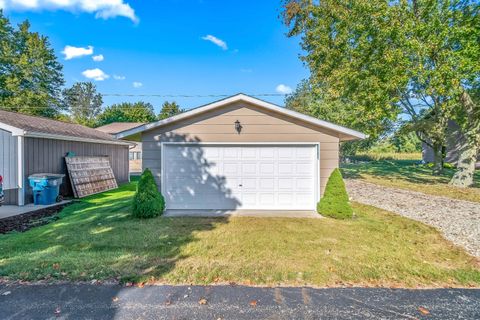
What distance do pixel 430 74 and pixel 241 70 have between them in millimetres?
14254

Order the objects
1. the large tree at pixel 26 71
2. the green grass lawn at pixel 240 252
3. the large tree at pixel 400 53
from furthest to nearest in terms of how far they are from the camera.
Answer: the large tree at pixel 26 71
the large tree at pixel 400 53
the green grass lawn at pixel 240 252

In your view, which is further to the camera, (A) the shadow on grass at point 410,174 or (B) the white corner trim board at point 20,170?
(A) the shadow on grass at point 410,174

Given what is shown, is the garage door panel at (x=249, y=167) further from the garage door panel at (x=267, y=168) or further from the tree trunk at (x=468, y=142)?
the tree trunk at (x=468, y=142)

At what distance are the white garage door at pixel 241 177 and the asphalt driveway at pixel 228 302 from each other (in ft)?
14.5

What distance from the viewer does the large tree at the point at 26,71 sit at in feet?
95.2

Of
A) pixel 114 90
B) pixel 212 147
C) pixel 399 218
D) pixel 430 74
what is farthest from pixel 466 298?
pixel 114 90

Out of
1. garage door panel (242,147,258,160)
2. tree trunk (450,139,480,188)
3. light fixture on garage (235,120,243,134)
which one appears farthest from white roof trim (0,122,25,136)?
tree trunk (450,139,480,188)

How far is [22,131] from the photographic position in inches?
329

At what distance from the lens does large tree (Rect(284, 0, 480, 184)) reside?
10.6 meters

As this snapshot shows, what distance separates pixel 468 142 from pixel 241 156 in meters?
13.0

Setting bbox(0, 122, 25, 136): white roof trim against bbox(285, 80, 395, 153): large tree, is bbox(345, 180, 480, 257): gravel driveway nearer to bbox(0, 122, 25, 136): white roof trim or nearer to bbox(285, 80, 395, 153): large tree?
bbox(285, 80, 395, 153): large tree

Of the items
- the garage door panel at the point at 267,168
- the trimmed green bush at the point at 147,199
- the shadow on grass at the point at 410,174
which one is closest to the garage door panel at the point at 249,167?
the garage door panel at the point at 267,168

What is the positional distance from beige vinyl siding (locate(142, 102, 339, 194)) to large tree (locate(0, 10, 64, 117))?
31408 mm

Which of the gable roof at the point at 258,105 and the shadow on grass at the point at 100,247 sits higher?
the gable roof at the point at 258,105
